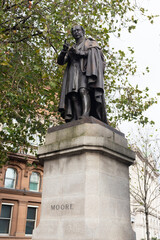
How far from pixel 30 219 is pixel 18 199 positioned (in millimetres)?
2526

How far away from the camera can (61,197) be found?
5539mm

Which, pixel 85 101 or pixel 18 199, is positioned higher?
pixel 85 101

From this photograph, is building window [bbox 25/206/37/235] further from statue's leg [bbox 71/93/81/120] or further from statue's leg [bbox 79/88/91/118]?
statue's leg [bbox 79/88/91/118]

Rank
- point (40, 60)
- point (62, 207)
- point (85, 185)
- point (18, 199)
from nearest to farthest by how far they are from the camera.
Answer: point (85, 185) < point (62, 207) < point (40, 60) < point (18, 199)

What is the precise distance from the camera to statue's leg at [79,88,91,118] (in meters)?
6.17

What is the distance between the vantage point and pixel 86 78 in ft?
20.9

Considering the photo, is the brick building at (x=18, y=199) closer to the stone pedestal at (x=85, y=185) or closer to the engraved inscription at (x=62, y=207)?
the stone pedestal at (x=85, y=185)

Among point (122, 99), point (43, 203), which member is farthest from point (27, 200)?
point (43, 203)

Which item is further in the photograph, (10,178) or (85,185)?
(10,178)

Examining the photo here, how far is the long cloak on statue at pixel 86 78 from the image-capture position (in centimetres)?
618

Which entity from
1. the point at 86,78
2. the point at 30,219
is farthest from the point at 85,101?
the point at 30,219

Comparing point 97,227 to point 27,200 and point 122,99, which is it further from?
point 27,200

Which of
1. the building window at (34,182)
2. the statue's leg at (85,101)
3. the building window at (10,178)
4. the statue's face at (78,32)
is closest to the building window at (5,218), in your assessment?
the building window at (10,178)

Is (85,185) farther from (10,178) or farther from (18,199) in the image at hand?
(10,178)
